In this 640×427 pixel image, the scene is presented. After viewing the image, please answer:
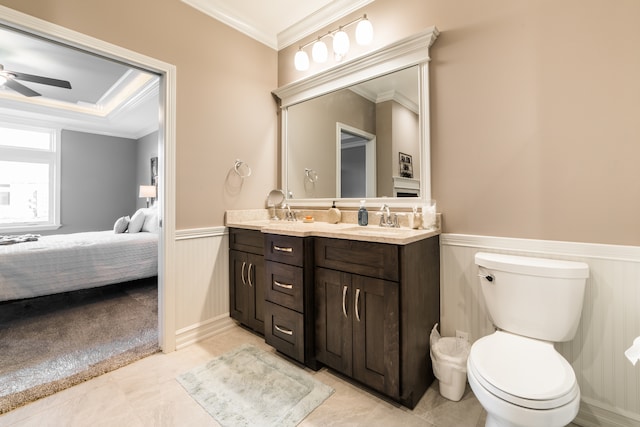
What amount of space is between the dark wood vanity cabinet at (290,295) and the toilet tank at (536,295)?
3.22ft

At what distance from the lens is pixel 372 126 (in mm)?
2145

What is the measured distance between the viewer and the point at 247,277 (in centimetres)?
226

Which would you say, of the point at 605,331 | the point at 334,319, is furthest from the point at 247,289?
the point at 605,331

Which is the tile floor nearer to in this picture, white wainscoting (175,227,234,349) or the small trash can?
the small trash can

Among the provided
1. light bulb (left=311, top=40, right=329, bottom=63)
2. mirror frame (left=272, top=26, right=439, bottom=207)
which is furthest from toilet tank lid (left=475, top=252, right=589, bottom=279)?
light bulb (left=311, top=40, right=329, bottom=63)

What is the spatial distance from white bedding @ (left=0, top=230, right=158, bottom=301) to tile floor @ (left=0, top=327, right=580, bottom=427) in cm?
158

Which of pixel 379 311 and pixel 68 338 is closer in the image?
pixel 379 311

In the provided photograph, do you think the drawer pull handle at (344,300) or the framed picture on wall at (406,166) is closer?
the drawer pull handle at (344,300)

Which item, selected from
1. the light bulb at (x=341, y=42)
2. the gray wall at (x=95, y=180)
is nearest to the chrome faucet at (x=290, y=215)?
the light bulb at (x=341, y=42)

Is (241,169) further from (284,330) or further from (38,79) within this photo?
(38,79)

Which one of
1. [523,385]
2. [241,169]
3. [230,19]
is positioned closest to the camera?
[523,385]

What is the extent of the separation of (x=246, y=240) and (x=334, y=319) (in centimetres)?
97

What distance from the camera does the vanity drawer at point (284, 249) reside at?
1746mm

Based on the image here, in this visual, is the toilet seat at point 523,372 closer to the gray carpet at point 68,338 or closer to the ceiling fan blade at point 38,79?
the gray carpet at point 68,338
